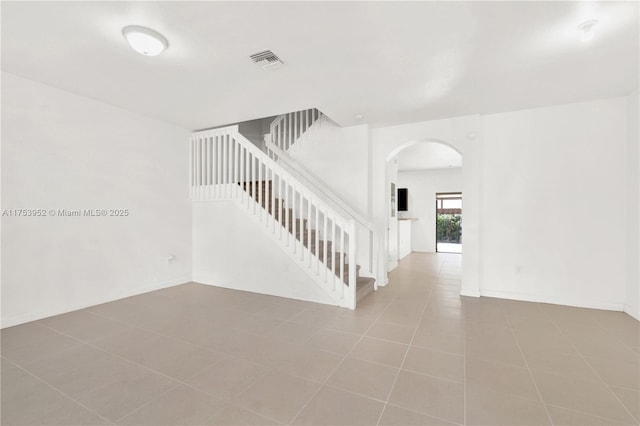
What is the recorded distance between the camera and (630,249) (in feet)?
11.8

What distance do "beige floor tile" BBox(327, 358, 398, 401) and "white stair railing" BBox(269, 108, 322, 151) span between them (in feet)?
13.7

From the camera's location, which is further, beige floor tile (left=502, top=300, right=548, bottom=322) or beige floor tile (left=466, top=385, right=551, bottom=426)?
beige floor tile (left=502, top=300, right=548, bottom=322)

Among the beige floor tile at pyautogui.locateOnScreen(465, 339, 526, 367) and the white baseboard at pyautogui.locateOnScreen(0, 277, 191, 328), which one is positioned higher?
the white baseboard at pyautogui.locateOnScreen(0, 277, 191, 328)

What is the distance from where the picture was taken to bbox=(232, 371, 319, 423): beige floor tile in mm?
1778

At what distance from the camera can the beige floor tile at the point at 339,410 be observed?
5.57 feet

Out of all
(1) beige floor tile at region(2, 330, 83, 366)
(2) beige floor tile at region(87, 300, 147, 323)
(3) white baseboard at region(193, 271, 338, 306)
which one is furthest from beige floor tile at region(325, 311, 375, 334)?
(1) beige floor tile at region(2, 330, 83, 366)

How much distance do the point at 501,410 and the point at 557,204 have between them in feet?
11.1

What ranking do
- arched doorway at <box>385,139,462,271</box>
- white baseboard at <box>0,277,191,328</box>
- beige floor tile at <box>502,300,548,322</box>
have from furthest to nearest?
arched doorway at <box>385,139,462,271</box> → beige floor tile at <box>502,300,548,322</box> → white baseboard at <box>0,277,191,328</box>

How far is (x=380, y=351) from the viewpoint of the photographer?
2.57 metres

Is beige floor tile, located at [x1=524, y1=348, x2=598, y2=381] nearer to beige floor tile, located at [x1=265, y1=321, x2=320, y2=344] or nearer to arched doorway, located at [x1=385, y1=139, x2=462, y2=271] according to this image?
beige floor tile, located at [x1=265, y1=321, x2=320, y2=344]

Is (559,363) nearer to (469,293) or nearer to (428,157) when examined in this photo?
(469,293)

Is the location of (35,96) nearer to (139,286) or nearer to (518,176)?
(139,286)

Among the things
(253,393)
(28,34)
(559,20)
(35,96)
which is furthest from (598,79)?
(35,96)

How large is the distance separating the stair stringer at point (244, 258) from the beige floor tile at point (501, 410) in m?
2.02
